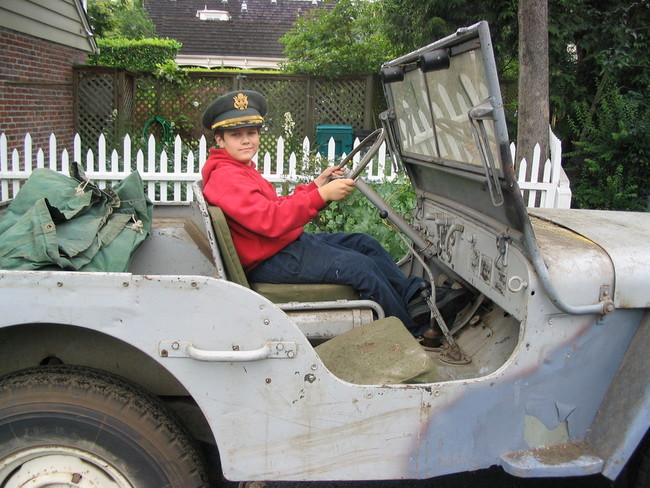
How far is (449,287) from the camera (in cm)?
289

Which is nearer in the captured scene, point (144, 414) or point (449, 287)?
point (144, 414)

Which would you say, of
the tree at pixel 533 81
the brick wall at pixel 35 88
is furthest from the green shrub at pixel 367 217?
the brick wall at pixel 35 88

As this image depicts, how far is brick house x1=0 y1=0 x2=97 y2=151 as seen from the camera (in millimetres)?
8461

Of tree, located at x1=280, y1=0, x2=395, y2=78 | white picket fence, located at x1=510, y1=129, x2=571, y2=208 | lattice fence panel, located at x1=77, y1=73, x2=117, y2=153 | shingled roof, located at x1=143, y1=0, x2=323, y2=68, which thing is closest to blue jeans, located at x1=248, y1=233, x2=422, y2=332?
white picket fence, located at x1=510, y1=129, x2=571, y2=208

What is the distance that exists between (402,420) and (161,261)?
1457 mm

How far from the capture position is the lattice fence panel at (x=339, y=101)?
1161cm

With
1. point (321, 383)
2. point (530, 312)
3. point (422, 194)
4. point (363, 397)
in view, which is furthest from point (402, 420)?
point (422, 194)

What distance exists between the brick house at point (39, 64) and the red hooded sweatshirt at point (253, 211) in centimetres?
710

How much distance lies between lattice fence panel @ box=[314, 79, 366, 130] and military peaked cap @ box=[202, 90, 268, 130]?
29.7ft

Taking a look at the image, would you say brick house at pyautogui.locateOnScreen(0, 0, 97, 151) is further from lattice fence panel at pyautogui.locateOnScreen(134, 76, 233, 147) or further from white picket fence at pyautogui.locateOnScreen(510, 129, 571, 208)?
white picket fence at pyautogui.locateOnScreen(510, 129, 571, 208)

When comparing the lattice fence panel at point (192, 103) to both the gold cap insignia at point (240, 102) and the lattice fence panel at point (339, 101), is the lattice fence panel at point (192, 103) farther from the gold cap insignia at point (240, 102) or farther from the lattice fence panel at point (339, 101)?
the gold cap insignia at point (240, 102)

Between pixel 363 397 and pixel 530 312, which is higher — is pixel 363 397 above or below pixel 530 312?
below

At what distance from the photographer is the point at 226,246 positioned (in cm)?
240

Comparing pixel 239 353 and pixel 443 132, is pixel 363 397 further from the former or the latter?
pixel 443 132
